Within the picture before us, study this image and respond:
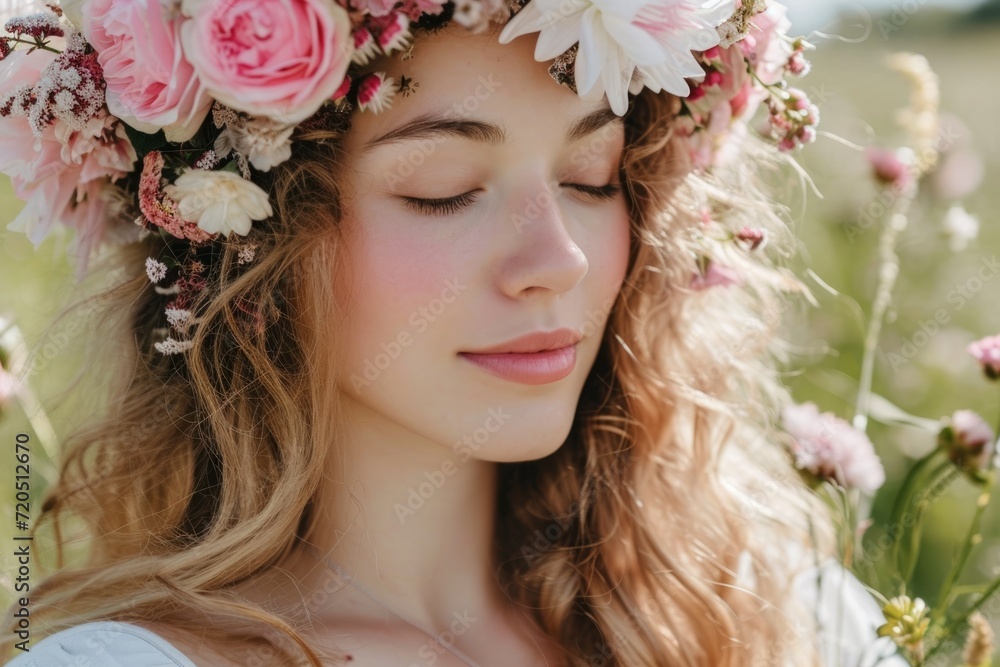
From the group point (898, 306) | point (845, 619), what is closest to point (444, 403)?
point (845, 619)

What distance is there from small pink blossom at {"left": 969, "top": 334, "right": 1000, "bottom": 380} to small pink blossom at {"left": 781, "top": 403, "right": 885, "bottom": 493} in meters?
0.26

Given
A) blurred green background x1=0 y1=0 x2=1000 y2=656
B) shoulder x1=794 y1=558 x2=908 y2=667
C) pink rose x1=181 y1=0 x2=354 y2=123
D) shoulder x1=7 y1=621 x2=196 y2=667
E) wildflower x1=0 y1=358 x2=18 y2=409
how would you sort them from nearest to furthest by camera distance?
1. pink rose x1=181 y1=0 x2=354 y2=123
2. shoulder x1=7 y1=621 x2=196 y2=667
3. wildflower x1=0 y1=358 x2=18 y2=409
4. shoulder x1=794 y1=558 x2=908 y2=667
5. blurred green background x1=0 y1=0 x2=1000 y2=656

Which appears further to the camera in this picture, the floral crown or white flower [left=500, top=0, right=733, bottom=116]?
white flower [left=500, top=0, right=733, bottom=116]

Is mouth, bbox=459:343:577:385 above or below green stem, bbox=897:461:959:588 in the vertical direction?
above

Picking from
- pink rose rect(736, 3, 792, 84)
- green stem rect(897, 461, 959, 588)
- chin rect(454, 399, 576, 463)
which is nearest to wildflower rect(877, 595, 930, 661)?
green stem rect(897, 461, 959, 588)

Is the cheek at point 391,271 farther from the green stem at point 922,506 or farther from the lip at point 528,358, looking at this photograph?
the green stem at point 922,506

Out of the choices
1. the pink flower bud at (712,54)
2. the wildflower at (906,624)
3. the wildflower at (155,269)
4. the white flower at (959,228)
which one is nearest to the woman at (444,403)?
the wildflower at (155,269)

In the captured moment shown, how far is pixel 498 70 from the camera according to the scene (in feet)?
4.86

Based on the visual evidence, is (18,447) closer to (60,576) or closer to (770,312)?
(60,576)

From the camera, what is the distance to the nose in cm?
148

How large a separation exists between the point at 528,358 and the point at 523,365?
0.02 m

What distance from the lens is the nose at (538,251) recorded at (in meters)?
1.48

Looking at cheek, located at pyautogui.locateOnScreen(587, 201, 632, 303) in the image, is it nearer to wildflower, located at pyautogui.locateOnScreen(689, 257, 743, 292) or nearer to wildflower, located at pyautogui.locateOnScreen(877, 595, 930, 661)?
wildflower, located at pyautogui.locateOnScreen(689, 257, 743, 292)

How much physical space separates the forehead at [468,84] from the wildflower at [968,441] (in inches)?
35.2
